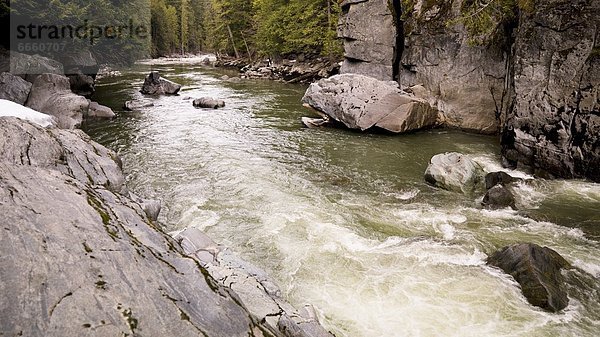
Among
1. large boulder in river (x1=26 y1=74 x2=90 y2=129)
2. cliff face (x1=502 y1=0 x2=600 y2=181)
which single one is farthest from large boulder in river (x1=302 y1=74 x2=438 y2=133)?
large boulder in river (x1=26 y1=74 x2=90 y2=129)

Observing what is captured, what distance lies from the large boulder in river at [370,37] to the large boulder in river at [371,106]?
420 cm

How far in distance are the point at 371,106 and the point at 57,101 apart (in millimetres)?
12637

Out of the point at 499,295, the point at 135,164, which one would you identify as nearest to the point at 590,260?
the point at 499,295

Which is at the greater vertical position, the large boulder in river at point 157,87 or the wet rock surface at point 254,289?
the large boulder in river at point 157,87

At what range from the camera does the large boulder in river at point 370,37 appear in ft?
66.4

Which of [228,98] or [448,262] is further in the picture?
[228,98]

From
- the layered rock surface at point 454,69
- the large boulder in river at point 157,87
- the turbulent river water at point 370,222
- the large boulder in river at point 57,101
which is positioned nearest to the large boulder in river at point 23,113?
the turbulent river water at point 370,222

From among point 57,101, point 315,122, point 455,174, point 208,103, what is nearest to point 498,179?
point 455,174

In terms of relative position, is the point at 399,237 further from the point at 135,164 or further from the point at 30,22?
the point at 30,22

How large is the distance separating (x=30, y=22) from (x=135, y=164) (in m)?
13.7

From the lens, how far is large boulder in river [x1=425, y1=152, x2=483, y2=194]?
10062 millimetres

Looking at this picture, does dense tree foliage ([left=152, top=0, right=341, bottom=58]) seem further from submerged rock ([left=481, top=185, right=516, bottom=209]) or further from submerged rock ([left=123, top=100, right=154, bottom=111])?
submerged rock ([left=481, top=185, right=516, bottom=209])

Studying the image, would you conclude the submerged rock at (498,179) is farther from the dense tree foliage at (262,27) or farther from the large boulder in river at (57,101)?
the dense tree foliage at (262,27)

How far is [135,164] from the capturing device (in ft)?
40.2
